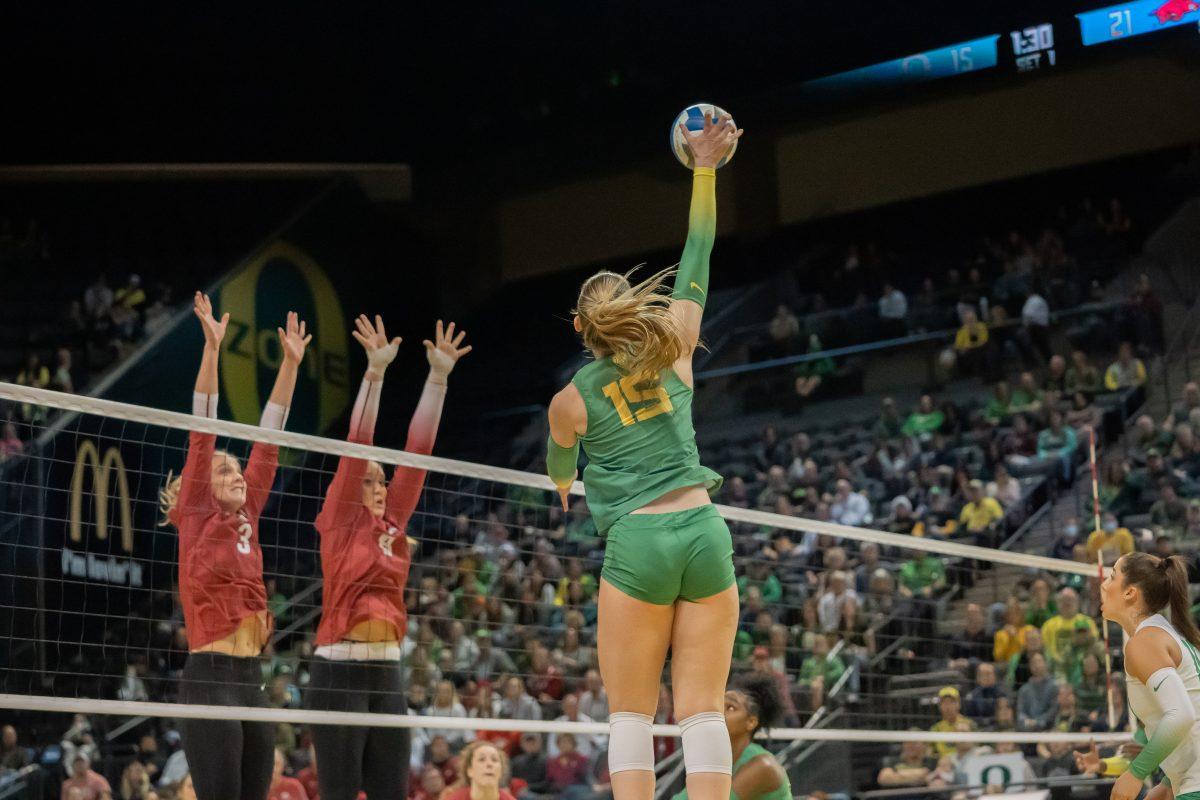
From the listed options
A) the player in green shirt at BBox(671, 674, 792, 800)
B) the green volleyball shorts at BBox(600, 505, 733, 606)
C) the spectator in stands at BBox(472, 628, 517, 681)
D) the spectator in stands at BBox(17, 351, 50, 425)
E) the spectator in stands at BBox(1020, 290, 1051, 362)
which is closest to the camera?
the green volleyball shorts at BBox(600, 505, 733, 606)

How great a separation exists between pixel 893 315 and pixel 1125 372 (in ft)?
13.7

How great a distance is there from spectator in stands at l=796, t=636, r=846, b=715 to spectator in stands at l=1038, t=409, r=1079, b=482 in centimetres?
514

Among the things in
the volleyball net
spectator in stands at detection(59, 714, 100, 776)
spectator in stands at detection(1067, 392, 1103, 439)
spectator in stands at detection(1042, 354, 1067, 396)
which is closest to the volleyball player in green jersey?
the volleyball net

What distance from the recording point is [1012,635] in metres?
12.9

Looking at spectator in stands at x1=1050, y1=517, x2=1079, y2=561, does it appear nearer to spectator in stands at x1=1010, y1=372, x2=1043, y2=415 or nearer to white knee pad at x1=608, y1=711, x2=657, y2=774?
spectator in stands at x1=1010, y1=372, x2=1043, y2=415

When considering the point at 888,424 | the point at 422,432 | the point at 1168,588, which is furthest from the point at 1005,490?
the point at 1168,588

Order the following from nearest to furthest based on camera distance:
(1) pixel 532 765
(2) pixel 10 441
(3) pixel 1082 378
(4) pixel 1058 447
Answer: (1) pixel 532 765 < (2) pixel 10 441 < (4) pixel 1058 447 < (3) pixel 1082 378

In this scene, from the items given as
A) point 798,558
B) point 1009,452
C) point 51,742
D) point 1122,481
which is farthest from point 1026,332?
point 51,742

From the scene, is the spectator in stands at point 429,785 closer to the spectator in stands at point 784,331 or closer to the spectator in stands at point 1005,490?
the spectator in stands at point 1005,490

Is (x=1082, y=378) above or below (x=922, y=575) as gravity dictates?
above

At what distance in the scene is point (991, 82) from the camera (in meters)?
21.4

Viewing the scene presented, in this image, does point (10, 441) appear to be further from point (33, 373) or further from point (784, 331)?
point (784, 331)

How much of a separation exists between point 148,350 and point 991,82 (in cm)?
1246

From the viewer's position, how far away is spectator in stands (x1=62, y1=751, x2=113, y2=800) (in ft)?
36.2
